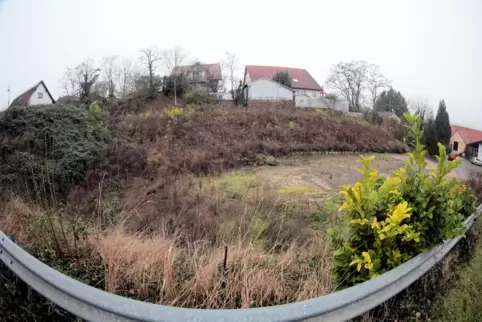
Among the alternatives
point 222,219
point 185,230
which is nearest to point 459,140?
point 222,219

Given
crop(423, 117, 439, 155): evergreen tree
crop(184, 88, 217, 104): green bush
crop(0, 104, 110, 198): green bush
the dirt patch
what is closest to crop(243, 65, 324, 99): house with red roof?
crop(184, 88, 217, 104): green bush

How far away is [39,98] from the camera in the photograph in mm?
14289

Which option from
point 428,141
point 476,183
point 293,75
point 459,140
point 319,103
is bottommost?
point 476,183

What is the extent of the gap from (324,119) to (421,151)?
20645 mm

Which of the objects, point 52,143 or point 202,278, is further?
point 52,143

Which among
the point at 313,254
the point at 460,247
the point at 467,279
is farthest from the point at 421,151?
the point at 460,247

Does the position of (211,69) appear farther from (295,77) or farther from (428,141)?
(428,141)

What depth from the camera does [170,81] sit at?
28750 millimetres

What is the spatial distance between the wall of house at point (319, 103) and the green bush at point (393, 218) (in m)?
26.3

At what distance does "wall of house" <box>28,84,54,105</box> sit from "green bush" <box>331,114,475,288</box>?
46.9 feet

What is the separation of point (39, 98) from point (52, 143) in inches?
261

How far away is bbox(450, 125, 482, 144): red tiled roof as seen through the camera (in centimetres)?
783

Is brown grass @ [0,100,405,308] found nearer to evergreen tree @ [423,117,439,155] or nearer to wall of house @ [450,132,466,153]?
evergreen tree @ [423,117,439,155]

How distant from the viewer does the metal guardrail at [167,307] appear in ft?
4.52
